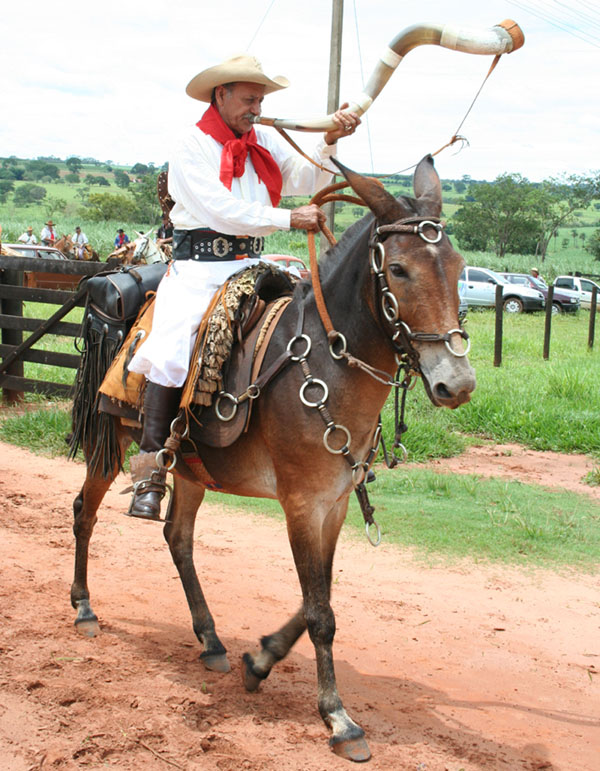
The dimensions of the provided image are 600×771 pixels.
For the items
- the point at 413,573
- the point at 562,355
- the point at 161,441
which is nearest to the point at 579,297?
the point at 562,355

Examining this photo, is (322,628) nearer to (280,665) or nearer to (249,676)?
(249,676)

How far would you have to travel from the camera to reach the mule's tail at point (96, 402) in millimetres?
5253

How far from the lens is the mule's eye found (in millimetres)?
3576

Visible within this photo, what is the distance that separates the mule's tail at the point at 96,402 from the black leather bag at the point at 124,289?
90 millimetres

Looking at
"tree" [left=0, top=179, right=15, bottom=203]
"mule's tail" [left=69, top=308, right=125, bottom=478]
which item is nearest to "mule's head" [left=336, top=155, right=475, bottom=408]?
"mule's tail" [left=69, top=308, right=125, bottom=478]

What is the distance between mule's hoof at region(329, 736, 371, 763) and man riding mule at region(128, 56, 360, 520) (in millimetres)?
1532

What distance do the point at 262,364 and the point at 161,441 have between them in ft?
2.51

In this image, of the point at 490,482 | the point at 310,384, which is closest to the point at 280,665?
the point at 310,384

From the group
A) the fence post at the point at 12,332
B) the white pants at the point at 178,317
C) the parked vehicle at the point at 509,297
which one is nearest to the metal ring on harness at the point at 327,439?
the white pants at the point at 178,317

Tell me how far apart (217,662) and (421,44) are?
3.55 metres

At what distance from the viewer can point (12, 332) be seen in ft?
38.3

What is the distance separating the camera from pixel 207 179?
4207 millimetres

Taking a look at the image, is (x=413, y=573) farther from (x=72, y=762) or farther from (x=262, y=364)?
(x=72, y=762)

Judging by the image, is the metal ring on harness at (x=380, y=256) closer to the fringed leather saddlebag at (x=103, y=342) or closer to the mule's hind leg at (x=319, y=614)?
the mule's hind leg at (x=319, y=614)
